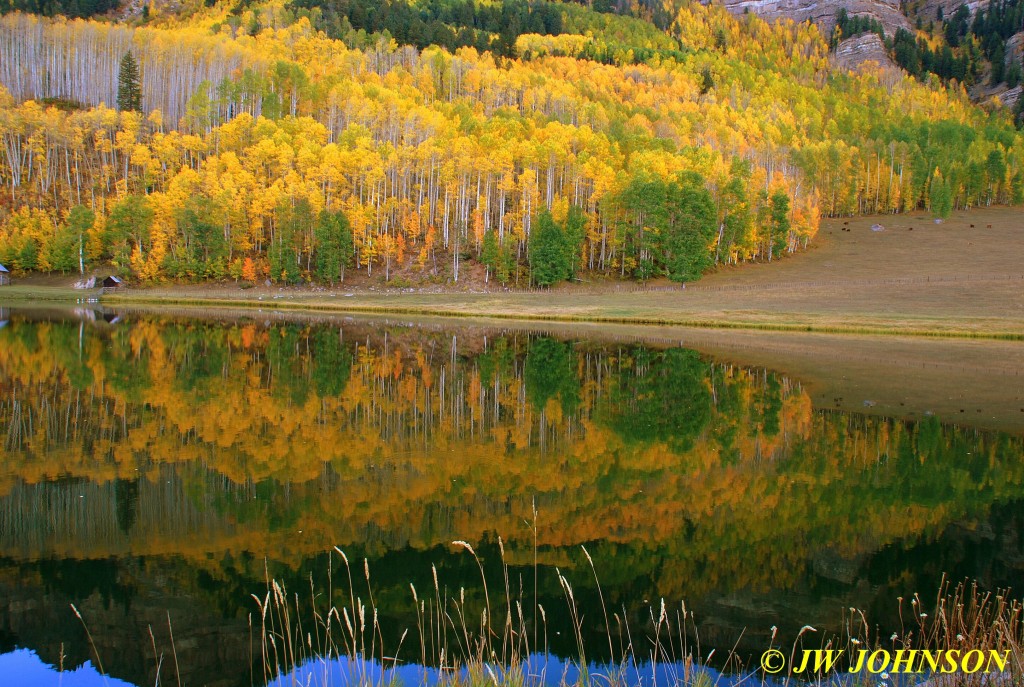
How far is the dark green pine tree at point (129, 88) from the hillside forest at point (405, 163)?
453 millimetres

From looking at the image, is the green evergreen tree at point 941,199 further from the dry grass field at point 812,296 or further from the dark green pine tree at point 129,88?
the dark green pine tree at point 129,88

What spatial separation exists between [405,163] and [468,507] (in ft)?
272

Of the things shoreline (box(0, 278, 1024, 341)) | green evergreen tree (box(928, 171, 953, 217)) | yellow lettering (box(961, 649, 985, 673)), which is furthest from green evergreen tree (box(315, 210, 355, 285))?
green evergreen tree (box(928, 171, 953, 217))

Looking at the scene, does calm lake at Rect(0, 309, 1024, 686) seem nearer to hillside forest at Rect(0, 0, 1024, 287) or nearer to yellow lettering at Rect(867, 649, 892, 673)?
yellow lettering at Rect(867, 649, 892, 673)

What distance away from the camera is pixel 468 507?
41.9 ft

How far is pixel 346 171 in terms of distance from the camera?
90000mm

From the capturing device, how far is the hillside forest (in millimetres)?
83562

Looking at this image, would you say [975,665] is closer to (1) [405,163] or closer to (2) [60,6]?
(1) [405,163]

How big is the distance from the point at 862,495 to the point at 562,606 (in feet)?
26.6

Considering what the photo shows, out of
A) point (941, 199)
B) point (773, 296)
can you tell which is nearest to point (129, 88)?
point (773, 296)

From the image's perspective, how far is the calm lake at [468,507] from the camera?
872 centimetres

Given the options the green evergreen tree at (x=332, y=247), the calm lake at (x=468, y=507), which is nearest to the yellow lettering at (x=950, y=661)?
the calm lake at (x=468, y=507)

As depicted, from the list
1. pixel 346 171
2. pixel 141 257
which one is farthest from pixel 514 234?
pixel 141 257

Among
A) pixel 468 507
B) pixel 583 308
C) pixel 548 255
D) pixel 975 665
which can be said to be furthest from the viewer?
pixel 548 255
